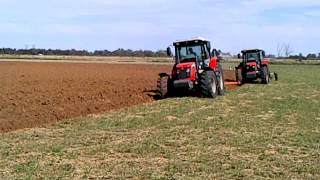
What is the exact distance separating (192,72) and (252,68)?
38.3 feet

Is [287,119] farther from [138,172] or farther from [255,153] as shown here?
[138,172]

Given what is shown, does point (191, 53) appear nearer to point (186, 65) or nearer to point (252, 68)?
point (186, 65)

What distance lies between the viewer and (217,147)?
10508mm

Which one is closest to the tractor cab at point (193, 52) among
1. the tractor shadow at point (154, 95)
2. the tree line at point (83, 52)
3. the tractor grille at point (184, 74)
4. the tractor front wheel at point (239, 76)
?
the tractor grille at point (184, 74)

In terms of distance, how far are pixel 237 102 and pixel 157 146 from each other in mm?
9391

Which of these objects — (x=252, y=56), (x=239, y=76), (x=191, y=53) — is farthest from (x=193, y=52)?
(x=252, y=56)

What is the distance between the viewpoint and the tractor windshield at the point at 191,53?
21.3 m

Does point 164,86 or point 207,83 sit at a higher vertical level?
point 207,83

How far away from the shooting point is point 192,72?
20422mm

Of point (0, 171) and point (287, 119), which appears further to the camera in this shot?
point (287, 119)

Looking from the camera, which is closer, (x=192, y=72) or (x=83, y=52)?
(x=192, y=72)

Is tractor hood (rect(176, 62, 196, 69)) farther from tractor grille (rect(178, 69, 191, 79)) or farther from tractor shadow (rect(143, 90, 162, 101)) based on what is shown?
tractor shadow (rect(143, 90, 162, 101))

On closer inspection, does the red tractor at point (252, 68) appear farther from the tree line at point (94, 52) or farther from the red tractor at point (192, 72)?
the tree line at point (94, 52)

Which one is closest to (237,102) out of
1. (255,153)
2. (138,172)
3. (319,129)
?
(319,129)
